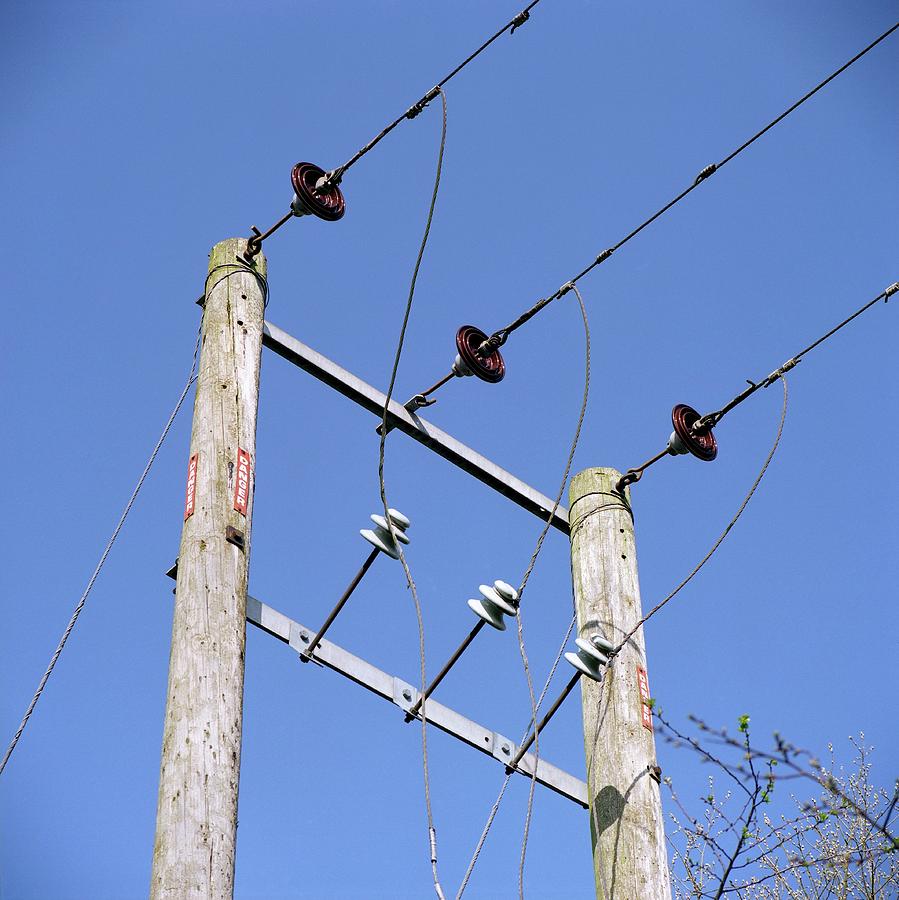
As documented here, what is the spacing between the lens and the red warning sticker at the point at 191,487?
4500 millimetres

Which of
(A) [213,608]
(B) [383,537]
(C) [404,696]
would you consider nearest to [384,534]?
(B) [383,537]

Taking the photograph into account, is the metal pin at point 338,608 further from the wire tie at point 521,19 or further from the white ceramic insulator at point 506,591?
the wire tie at point 521,19

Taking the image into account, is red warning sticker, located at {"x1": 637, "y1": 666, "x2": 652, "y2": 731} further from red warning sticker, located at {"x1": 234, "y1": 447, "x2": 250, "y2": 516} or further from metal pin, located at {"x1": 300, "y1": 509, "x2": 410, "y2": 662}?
red warning sticker, located at {"x1": 234, "y1": 447, "x2": 250, "y2": 516}

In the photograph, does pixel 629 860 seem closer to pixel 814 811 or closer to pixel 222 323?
pixel 814 811

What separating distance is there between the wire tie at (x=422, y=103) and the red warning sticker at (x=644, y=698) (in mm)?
2387

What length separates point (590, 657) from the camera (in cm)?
500

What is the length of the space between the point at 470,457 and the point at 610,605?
0.89 metres

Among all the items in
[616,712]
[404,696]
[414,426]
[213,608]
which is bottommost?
[213,608]

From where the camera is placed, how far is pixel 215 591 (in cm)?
423

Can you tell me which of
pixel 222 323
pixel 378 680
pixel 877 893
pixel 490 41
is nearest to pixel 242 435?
pixel 222 323

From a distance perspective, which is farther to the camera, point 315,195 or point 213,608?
point 315,195

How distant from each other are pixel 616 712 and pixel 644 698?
0.14 metres

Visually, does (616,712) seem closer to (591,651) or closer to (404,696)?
(591,651)

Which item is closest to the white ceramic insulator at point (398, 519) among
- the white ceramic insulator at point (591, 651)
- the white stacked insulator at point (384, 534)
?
the white stacked insulator at point (384, 534)
